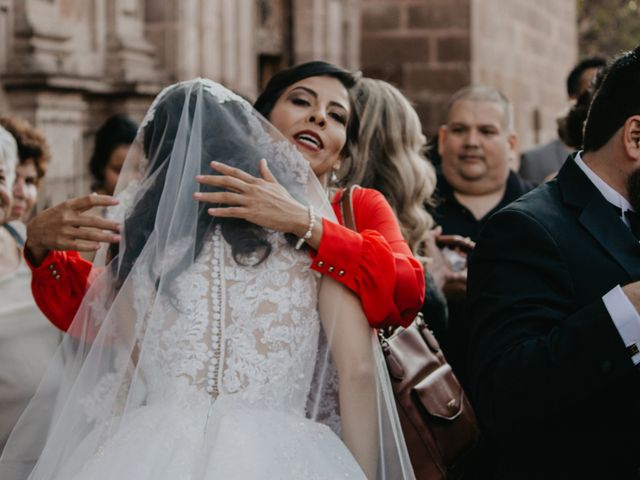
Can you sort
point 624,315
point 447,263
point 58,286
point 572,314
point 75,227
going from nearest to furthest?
point 624,315 < point 572,314 < point 75,227 < point 58,286 < point 447,263

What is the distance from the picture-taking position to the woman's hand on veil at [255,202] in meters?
2.88

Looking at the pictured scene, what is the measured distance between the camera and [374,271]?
9.78 feet

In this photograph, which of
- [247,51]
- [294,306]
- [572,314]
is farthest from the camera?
[247,51]

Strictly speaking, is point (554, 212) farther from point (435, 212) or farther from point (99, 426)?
point (435, 212)

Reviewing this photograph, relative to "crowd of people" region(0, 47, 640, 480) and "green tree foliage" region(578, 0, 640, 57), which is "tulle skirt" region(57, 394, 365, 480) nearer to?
"crowd of people" region(0, 47, 640, 480)

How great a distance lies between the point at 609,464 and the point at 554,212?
2.05 feet

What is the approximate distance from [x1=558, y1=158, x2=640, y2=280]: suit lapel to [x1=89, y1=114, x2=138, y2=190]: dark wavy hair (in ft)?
12.3

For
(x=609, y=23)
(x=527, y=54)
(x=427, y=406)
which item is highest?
(x=609, y=23)

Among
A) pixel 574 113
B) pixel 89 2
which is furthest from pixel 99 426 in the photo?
pixel 89 2

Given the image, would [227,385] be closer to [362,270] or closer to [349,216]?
[362,270]

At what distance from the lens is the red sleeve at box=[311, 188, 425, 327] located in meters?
2.93

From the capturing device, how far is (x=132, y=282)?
9.72 ft

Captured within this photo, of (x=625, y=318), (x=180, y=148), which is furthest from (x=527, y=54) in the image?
(x=625, y=318)

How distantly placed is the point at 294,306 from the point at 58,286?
87 centimetres
